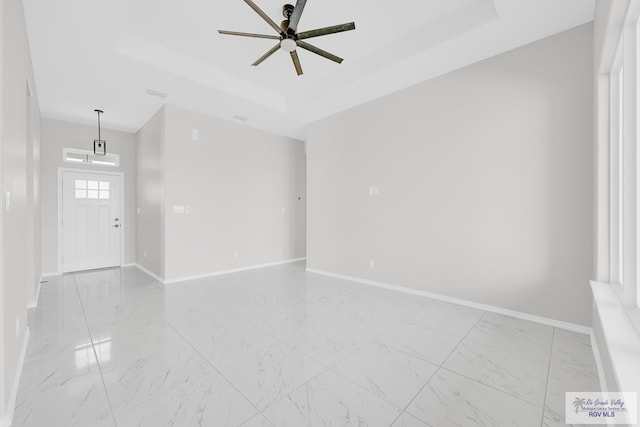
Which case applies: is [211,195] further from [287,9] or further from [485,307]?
[485,307]

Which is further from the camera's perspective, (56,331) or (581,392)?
(56,331)

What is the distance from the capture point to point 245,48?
10.5 ft

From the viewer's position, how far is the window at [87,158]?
5.04 metres

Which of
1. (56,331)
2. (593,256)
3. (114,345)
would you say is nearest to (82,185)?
(56,331)

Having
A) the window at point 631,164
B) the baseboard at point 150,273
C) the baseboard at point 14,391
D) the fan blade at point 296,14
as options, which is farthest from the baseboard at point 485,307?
the baseboard at point 14,391

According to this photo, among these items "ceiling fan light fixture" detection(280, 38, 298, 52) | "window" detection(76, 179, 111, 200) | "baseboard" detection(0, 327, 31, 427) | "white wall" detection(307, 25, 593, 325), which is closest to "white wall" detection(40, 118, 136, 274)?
"window" detection(76, 179, 111, 200)

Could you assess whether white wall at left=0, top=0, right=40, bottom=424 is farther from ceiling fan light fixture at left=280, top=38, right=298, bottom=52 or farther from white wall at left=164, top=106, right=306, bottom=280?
white wall at left=164, top=106, right=306, bottom=280

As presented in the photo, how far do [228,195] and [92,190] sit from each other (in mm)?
2854

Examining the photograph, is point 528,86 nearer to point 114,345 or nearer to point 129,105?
point 114,345

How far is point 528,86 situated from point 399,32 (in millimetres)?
1483

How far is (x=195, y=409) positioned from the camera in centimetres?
154

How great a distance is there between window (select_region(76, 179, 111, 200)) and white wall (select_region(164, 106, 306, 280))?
7.60ft

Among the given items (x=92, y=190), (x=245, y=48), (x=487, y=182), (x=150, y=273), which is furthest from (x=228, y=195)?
(x=487, y=182)

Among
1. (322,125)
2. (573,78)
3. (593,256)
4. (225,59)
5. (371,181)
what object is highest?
(225,59)
